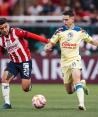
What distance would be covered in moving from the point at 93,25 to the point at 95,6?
1674 millimetres

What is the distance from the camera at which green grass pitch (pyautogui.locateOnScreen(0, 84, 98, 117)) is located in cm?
1298

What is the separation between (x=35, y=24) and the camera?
23906 millimetres

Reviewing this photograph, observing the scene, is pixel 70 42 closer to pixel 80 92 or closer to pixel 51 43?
pixel 51 43

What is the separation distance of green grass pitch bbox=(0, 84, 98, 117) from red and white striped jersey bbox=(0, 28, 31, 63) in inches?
43.2

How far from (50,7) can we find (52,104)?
32.5 ft

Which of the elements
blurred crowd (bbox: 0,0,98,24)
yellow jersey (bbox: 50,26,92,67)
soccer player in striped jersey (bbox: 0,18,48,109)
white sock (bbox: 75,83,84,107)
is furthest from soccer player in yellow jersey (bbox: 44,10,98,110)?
blurred crowd (bbox: 0,0,98,24)

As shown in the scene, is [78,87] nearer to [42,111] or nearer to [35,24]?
[42,111]

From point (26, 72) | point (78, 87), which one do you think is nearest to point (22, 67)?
point (26, 72)

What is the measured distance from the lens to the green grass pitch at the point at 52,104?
13.0 meters

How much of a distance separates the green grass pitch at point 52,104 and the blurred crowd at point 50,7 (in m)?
3.79

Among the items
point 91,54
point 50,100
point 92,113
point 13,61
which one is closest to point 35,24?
point 91,54

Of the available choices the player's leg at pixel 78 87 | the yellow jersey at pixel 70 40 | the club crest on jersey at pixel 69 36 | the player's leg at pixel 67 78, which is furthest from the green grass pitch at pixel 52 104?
the club crest on jersey at pixel 69 36

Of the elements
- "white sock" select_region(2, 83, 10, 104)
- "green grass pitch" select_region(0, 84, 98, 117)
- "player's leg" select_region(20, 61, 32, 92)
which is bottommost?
"green grass pitch" select_region(0, 84, 98, 117)

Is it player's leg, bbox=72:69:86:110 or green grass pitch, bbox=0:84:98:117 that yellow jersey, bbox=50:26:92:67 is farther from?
green grass pitch, bbox=0:84:98:117
